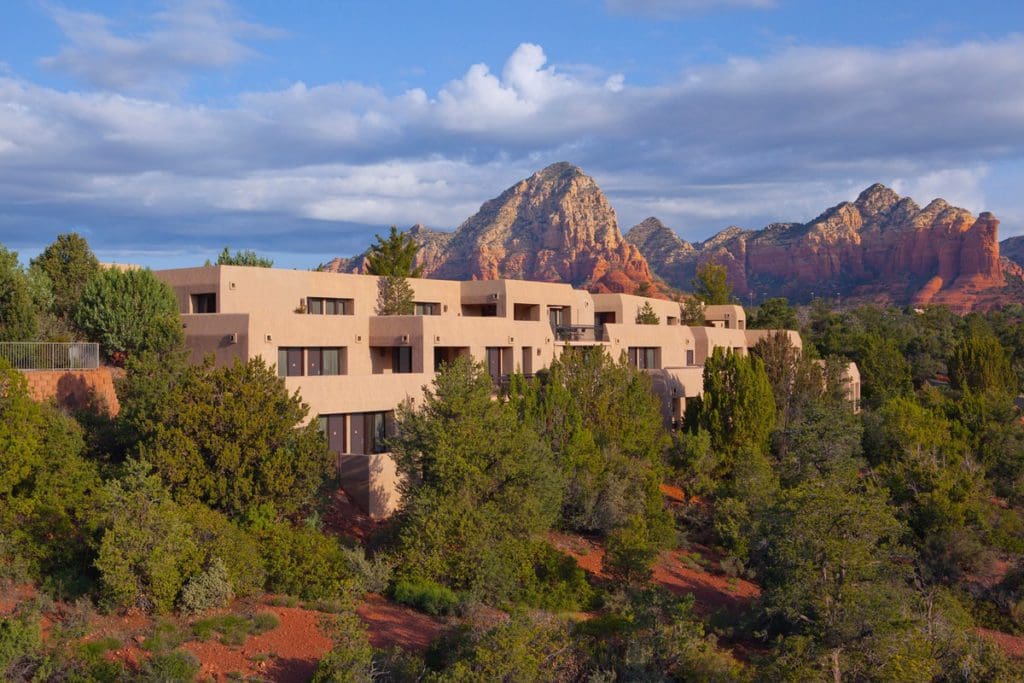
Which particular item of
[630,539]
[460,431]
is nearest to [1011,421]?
[630,539]

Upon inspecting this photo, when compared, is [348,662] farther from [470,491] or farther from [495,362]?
[495,362]

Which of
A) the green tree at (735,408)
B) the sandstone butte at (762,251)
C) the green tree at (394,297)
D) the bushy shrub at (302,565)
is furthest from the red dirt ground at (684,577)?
the sandstone butte at (762,251)

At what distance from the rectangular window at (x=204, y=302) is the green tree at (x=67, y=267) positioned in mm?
3578

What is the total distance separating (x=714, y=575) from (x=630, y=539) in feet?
15.5

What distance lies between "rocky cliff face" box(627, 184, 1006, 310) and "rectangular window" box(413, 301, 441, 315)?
305 ft

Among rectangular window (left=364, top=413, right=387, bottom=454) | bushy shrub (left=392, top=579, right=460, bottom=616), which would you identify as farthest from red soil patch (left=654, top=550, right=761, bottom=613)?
rectangular window (left=364, top=413, right=387, bottom=454)

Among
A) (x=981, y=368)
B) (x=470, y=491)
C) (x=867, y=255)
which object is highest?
(x=867, y=255)

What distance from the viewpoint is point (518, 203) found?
463ft

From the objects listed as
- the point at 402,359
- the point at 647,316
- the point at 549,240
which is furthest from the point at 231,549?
the point at 549,240

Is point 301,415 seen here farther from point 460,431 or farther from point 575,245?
point 575,245

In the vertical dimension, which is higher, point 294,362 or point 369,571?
point 294,362

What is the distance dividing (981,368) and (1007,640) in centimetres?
3074

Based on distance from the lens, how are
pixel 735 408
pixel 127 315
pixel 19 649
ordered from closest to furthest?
1. pixel 19 649
2. pixel 127 315
3. pixel 735 408

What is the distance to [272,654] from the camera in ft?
56.4
